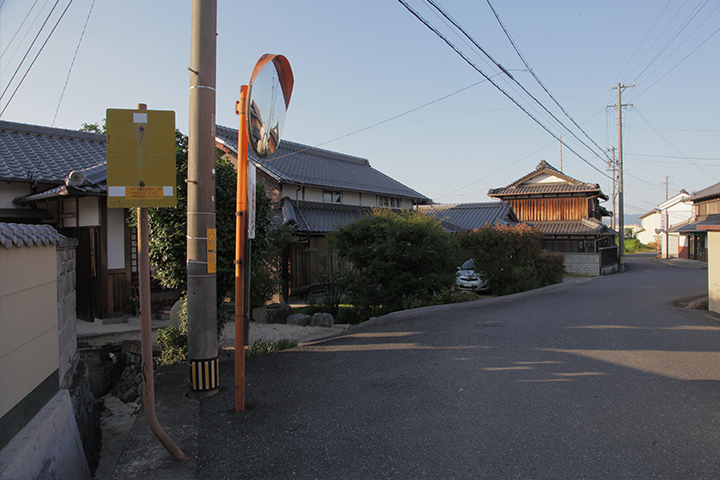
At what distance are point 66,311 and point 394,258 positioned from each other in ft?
24.1

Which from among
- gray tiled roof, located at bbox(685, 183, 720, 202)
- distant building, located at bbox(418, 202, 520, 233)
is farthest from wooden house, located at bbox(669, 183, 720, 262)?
distant building, located at bbox(418, 202, 520, 233)

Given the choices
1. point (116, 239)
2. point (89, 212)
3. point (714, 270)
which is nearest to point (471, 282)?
point (714, 270)

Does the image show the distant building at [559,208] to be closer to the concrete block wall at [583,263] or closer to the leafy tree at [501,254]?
the concrete block wall at [583,263]

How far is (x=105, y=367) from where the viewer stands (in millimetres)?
7566

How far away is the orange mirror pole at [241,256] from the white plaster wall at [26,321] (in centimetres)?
170

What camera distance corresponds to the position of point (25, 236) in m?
3.30

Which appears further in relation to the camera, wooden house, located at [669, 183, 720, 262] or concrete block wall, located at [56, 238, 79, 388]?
wooden house, located at [669, 183, 720, 262]

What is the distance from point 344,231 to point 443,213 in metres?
20.5

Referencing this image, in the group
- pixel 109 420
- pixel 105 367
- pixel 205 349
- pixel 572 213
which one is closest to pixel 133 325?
pixel 105 367

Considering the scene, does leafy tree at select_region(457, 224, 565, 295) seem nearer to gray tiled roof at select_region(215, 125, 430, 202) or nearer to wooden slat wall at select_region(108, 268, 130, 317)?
gray tiled roof at select_region(215, 125, 430, 202)

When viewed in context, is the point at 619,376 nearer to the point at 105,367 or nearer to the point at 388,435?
the point at 388,435

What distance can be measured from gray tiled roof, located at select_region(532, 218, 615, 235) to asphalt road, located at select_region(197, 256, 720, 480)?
2022 centimetres

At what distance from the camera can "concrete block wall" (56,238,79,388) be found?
4459 mm

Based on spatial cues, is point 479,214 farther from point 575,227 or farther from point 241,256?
point 241,256
